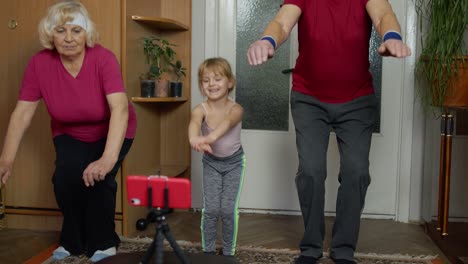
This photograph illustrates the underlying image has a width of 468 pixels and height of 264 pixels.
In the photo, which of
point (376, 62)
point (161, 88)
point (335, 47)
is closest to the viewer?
point (335, 47)

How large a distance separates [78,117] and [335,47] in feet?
3.47

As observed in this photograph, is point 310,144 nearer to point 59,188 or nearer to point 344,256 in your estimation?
point 344,256

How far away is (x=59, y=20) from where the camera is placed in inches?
82.2

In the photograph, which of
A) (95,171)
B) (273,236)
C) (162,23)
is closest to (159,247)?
(95,171)

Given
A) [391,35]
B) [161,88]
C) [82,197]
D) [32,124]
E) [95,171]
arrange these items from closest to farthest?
[391,35], [95,171], [82,197], [32,124], [161,88]

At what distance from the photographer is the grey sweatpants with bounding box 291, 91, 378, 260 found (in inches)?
80.8

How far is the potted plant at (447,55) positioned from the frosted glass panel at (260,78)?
2.84 feet

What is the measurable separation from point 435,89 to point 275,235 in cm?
106

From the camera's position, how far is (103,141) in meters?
2.32

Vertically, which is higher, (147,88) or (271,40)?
(271,40)

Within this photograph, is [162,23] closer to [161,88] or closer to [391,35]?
[161,88]

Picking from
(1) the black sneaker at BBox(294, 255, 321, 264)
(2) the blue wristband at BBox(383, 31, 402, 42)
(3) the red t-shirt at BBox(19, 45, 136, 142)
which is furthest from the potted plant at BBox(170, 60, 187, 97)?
(2) the blue wristband at BBox(383, 31, 402, 42)

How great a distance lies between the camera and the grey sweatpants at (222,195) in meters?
2.21

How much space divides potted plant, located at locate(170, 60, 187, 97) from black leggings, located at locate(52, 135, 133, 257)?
655 mm
